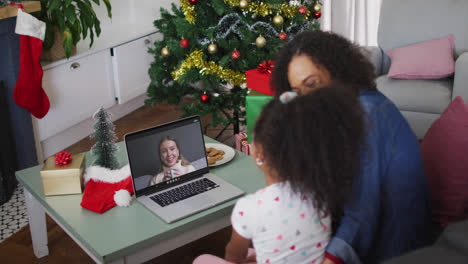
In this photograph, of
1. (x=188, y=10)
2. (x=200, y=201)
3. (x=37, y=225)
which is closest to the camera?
(x=200, y=201)

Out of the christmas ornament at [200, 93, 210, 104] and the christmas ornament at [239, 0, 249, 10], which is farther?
the christmas ornament at [200, 93, 210, 104]

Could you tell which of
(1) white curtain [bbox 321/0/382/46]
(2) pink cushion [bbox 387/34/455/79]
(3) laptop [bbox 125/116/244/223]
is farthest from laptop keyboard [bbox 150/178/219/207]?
(1) white curtain [bbox 321/0/382/46]

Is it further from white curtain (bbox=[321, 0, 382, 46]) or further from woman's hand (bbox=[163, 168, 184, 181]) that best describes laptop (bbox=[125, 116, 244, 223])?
white curtain (bbox=[321, 0, 382, 46])

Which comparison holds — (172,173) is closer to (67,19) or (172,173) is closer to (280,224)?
(280,224)

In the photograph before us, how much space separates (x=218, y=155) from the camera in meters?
1.96

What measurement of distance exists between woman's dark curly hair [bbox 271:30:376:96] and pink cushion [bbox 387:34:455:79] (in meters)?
1.46

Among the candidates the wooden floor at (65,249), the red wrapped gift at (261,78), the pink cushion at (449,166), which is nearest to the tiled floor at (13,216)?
the wooden floor at (65,249)

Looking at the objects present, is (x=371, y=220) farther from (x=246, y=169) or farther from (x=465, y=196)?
(x=246, y=169)

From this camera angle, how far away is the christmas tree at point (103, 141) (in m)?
1.85

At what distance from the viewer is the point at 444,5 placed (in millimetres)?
2988

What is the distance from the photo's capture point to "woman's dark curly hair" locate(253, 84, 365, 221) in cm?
107

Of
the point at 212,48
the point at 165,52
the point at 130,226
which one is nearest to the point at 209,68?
the point at 212,48

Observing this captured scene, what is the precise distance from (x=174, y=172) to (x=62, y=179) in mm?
384

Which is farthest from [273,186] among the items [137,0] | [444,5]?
[137,0]
